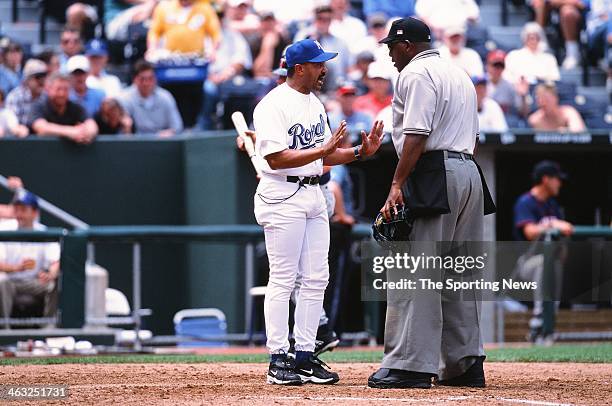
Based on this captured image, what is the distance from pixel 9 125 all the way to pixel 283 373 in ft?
23.8

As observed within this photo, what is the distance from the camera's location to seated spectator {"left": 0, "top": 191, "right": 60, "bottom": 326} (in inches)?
435

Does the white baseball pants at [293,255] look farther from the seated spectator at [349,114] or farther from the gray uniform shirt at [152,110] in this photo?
the gray uniform shirt at [152,110]

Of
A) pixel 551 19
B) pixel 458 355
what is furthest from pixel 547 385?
pixel 551 19

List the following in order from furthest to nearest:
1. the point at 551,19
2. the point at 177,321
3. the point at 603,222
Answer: the point at 551,19, the point at 603,222, the point at 177,321

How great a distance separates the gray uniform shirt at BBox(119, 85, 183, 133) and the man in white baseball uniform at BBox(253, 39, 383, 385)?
6.88m

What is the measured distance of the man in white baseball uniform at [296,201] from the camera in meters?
7.03

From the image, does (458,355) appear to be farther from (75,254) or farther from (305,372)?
(75,254)

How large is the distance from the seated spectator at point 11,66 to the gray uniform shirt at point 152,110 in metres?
1.42

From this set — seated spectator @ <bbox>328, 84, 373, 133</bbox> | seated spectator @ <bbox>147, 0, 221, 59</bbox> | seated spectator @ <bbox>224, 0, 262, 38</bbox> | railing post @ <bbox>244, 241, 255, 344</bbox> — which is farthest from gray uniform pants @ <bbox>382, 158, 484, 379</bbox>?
seated spectator @ <bbox>224, 0, 262, 38</bbox>

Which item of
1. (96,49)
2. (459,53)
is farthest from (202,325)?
(459,53)

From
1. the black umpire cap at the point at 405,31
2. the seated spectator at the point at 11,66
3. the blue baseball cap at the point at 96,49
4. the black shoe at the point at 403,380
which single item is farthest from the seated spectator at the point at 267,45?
the black shoe at the point at 403,380

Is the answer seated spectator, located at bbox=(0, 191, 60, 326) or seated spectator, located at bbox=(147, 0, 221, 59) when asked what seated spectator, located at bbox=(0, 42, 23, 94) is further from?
seated spectator, located at bbox=(0, 191, 60, 326)

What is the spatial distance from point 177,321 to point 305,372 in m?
5.45

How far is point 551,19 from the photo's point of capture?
18109 mm
